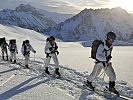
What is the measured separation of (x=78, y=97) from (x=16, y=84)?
2833 mm

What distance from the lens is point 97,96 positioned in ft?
32.8

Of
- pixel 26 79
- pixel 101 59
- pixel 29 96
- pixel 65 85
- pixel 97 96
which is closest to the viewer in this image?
pixel 29 96

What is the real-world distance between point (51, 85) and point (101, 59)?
2.13 metres

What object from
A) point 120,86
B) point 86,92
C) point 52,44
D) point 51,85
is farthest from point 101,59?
point 52,44

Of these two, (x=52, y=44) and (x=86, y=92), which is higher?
(x=52, y=44)

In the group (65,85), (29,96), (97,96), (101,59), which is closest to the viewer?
(29,96)

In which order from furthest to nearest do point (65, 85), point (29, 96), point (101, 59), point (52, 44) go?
1. point (52, 44)
2. point (65, 85)
3. point (101, 59)
4. point (29, 96)

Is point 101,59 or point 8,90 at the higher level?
point 101,59

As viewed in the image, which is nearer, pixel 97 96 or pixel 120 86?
pixel 97 96

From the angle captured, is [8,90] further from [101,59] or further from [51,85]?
[101,59]

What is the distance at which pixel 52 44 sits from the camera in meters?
14.9

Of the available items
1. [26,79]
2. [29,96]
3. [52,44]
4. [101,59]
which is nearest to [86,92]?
[101,59]

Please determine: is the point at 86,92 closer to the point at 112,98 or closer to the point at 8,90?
the point at 112,98

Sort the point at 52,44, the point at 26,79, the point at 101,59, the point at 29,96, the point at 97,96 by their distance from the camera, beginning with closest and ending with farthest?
the point at 29,96, the point at 97,96, the point at 101,59, the point at 26,79, the point at 52,44
